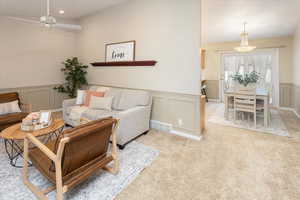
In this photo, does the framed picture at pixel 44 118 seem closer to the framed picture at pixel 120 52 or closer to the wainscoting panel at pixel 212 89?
the framed picture at pixel 120 52

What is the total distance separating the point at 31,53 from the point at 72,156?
4091 millimetres

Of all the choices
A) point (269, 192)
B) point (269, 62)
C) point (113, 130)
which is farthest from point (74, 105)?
point (269, 62)

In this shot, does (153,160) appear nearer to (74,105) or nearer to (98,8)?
(74,105)

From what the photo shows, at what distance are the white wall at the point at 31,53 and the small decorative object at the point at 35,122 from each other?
2483mm

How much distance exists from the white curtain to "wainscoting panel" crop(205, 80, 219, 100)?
0.40 metres

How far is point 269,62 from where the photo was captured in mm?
5613

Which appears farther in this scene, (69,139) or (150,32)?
(150,32)

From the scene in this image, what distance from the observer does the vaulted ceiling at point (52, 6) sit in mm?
3293

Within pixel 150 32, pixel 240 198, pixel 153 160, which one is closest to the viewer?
pixel 240 198

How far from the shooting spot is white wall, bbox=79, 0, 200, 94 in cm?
279

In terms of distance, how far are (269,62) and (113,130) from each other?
6.42m

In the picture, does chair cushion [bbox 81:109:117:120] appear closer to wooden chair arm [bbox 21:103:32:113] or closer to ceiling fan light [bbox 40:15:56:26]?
wooden chair arm [bbox 21:103:32:113]

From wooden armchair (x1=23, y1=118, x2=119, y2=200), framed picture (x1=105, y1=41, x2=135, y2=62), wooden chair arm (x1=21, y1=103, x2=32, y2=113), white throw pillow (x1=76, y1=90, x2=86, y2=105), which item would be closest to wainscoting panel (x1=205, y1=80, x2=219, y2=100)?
framed picture (x1=105, y1=41, x2=135, y2=62)

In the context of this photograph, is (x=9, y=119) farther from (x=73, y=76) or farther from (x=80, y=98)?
(x=73, y=76)
